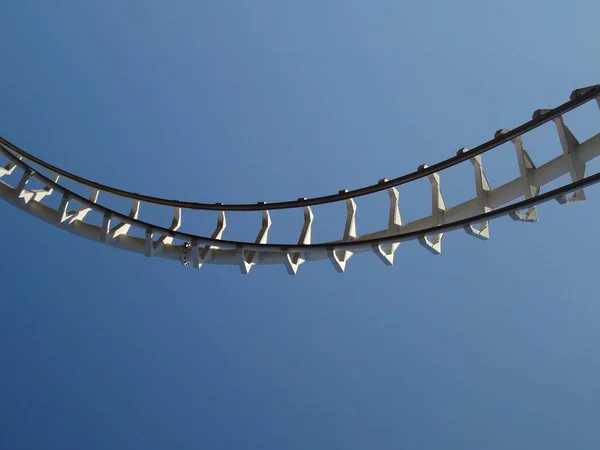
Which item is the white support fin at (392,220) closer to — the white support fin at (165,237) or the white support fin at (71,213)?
the white support fin at (165,237)

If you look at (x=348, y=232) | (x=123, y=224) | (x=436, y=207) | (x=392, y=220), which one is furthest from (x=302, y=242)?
(x=123, y=224)

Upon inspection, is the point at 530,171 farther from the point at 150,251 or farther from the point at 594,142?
the point at 150,251

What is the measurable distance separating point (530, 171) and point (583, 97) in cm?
159

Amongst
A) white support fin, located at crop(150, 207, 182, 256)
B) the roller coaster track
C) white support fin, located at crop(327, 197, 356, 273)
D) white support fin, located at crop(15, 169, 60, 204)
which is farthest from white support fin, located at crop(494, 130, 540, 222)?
white support fin, located at crop(15, 169, 60, 204)

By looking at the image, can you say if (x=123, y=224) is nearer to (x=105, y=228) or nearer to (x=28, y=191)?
(x=105, y=228)

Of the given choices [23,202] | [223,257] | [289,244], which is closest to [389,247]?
[289,244]

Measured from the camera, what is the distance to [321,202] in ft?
41.7

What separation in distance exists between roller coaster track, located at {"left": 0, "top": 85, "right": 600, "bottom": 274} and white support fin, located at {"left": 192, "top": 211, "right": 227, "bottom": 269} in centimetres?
2

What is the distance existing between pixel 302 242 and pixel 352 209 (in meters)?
1.16

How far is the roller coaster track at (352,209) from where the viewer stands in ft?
32.8

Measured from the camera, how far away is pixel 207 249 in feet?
47.2

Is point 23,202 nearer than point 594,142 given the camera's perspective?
No

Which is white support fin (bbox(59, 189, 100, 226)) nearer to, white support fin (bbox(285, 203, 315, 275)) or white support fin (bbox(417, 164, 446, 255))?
white support fin (bbox(285, 203, 315, 275))

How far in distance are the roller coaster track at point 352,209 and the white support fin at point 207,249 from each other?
0.02 m
